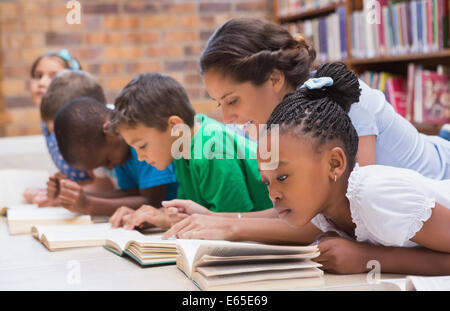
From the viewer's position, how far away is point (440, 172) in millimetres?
1312

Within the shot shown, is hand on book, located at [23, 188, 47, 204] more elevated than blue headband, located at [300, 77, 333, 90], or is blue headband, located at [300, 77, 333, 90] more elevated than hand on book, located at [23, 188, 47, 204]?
blue headband, located at [300, 77, 333, 90]

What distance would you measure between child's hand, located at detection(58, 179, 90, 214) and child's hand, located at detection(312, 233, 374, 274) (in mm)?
813

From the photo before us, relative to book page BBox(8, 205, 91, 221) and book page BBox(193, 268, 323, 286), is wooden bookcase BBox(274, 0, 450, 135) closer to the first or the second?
book page BBox(8, 205, 91, 221)

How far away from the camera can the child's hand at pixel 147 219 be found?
1348 mm

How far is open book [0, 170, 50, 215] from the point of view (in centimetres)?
189

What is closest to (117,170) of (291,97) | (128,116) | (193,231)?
(128,116)

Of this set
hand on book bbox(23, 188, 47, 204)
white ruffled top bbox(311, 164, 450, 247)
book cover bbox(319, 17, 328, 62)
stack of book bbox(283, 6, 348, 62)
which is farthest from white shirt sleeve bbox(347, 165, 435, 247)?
book cover bbox(319, 17, 328, 62)

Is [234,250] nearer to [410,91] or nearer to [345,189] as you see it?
[345,189]

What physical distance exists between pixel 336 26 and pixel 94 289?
8.78 feet

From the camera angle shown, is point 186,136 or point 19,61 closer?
point 186,136

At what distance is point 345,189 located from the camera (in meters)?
0.97

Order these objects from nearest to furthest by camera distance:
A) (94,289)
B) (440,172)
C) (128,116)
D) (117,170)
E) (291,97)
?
1. (94,289)
2. (291,97)
3. (440,172)
4. (128,116)
5. (117,170)
